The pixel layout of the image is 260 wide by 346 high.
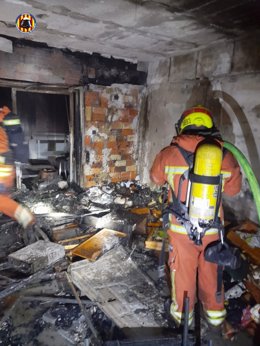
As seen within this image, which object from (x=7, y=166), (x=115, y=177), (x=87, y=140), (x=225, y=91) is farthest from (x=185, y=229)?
(x=115, y=177)

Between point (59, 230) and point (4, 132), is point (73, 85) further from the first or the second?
point (59, 230)

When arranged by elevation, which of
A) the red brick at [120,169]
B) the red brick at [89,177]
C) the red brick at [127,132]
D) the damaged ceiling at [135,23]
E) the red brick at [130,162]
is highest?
the damaged ceiling at [135,23]

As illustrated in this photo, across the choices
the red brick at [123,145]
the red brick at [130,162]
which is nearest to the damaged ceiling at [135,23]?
the red brick at [123,145]

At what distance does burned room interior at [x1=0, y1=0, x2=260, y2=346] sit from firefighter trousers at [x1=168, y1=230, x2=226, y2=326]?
3.7 inches

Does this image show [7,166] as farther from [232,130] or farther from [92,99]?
[232,130]

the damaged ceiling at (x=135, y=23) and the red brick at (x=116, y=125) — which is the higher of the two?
the damaged ceiling at (x=135, y=23)

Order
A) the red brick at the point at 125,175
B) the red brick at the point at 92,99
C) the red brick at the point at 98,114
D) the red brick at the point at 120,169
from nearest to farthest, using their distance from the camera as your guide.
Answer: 1. the red brick at the point at 92,99
2. the red brick at the point at 98,114
3. the red brick at the point at 120,169
4. the red brick at the point at 125,175

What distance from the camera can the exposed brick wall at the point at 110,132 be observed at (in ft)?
19.7

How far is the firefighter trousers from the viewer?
258 cm

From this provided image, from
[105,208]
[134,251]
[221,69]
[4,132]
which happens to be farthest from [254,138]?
[4,132]

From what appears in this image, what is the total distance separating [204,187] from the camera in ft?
7.53

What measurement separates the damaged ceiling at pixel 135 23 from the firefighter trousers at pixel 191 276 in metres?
2.52

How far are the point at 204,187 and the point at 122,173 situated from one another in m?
4.57

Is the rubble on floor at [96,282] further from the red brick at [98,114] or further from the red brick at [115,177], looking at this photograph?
the red brick at [98,114]
